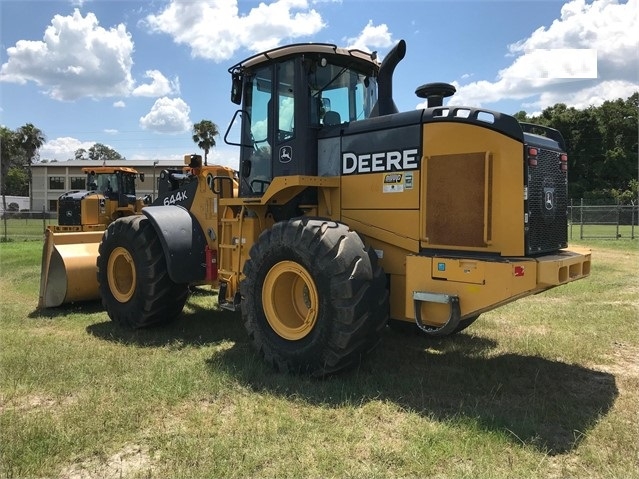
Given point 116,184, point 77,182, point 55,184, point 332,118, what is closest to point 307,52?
point 332,118

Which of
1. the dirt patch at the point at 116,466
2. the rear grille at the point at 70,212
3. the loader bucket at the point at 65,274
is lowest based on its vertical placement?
the dirt patch at the point at 116,466

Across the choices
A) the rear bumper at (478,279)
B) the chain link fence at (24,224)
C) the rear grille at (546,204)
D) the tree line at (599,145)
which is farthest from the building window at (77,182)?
the rear grille at (546,204)

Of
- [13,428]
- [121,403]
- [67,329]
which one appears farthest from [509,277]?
[67,329]

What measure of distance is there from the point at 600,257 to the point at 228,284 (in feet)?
44.5

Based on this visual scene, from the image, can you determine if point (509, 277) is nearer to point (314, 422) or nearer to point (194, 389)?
point (314, 422)

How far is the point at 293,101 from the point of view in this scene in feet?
19.5

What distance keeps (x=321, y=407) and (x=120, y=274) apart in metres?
4.39

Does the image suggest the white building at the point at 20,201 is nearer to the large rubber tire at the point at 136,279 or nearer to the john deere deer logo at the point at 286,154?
the large rubber tire at the point at 136,279

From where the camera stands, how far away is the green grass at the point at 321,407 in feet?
11.4

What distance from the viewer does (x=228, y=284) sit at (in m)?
6.57

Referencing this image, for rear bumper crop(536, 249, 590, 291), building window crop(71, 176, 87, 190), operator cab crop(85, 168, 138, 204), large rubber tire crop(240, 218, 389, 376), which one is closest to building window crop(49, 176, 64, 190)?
building window crop(71, 176, 87, 190)

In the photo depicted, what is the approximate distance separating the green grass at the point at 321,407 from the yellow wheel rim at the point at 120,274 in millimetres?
588

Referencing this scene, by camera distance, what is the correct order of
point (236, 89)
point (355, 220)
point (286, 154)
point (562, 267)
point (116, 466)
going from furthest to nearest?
point (236, 89) < point (286, 154) < point (355, 220) < point (562, 267) < point (116, 466)

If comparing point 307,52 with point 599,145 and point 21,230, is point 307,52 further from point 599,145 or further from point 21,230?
point 599,145
